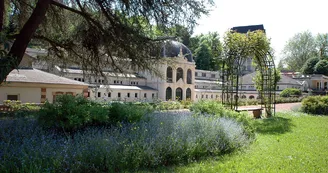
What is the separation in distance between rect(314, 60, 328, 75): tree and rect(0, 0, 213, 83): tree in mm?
66421

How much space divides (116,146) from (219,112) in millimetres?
5476

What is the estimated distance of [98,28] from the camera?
9.12 m

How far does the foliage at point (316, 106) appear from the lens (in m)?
20.1

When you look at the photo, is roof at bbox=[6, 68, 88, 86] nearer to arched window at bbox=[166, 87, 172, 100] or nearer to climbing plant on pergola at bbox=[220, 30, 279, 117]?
climbing plant on pergola at bbox=[220, 30, 279, 117]

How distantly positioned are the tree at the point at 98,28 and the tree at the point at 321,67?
6642cm

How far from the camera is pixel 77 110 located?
6.46 m

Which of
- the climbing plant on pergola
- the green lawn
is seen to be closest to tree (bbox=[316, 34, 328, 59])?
the climbing plant on pergola

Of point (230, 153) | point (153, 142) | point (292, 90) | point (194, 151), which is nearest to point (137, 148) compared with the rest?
point (153, 142)

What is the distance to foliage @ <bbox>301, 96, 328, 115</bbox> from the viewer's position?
2009 centimetres

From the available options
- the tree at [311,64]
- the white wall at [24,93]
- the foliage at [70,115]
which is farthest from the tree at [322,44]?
the foliage at [70,115]

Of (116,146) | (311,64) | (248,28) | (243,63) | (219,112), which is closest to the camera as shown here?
(116,146)

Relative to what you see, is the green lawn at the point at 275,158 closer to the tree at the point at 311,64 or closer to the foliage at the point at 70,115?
the foliage at the point at 70,115

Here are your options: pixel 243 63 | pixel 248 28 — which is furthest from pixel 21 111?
pixel 248 28

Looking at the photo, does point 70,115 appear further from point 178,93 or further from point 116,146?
point 178,93
